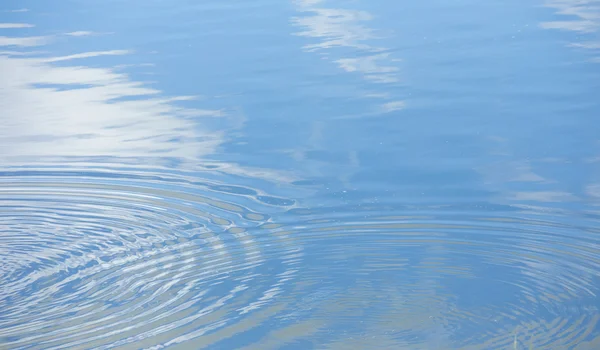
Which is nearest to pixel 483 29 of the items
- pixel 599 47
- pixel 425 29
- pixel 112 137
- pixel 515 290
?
pixel 425 29

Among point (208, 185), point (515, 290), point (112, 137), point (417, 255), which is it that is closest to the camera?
point (515, 290)

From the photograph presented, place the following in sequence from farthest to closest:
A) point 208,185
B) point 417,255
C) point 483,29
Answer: point 483,29 < point 208,185 < point 417,255

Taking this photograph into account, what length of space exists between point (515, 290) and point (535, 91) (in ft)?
7.89

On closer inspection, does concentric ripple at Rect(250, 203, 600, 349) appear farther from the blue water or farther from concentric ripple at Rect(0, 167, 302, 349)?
→ concentric ripple at Rect(0, 167, 302, 349)

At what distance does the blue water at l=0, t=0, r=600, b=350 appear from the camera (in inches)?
111

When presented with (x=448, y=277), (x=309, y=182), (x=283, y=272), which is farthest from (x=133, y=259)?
(x=448, y=277)

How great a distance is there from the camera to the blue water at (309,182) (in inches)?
111

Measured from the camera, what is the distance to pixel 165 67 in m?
6.04

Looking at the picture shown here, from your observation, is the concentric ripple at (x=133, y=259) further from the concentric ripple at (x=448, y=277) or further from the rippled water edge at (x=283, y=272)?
the concentric ripple at (x=448, y=277)

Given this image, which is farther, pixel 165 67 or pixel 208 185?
pixel 165 67

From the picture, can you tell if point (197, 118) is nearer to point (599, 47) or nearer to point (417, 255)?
point (417, 255)

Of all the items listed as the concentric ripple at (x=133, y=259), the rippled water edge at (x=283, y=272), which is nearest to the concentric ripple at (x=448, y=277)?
the rippled water edge at (x=283, y=272)

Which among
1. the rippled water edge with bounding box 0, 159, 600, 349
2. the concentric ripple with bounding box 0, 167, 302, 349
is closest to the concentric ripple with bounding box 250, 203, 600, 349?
the rippled water edge with bounding box 0, 159, 600, 349

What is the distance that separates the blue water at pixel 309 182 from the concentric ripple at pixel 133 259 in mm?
11
